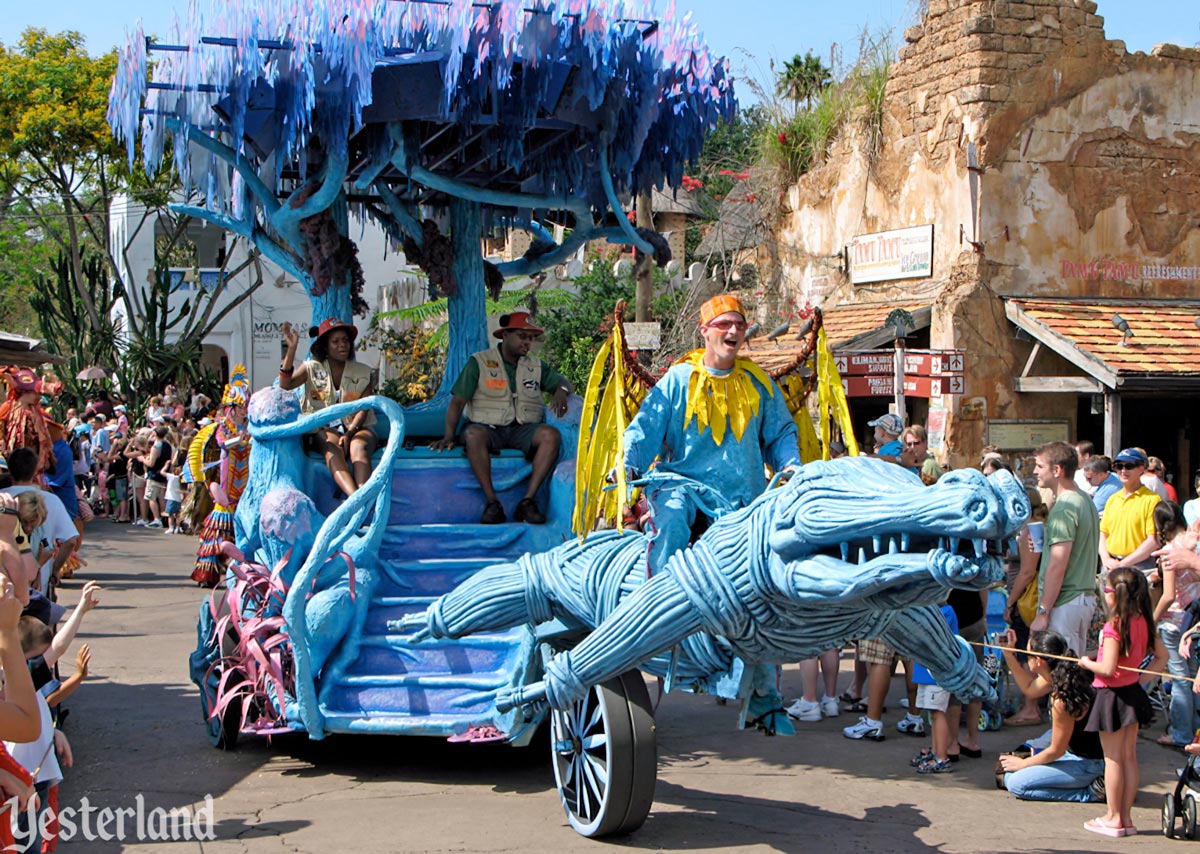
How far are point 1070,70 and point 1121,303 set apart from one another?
2.65 meters

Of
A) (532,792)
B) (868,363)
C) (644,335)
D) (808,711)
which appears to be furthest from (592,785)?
(868,363)

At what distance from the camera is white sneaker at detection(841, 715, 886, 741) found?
753cm

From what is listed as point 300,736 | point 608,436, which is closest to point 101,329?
point 300,736

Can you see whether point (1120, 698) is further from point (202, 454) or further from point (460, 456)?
point (202, 454)

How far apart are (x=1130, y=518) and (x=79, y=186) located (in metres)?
23.2

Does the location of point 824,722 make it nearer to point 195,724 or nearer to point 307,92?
point 195,724

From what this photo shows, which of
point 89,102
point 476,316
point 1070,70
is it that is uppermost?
point 89,102

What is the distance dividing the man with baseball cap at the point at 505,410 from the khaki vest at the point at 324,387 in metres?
0.58

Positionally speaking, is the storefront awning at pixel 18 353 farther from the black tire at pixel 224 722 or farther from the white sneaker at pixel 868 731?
the white sneaker at pixel 868 731

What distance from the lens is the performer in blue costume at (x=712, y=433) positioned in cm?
538

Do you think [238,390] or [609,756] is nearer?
[609,756]

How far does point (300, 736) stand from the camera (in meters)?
7.38

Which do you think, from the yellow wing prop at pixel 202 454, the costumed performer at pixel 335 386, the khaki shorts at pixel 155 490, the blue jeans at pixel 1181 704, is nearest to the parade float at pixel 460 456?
the costumed performer at pixel 335 386

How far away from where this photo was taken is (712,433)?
5465 mm
